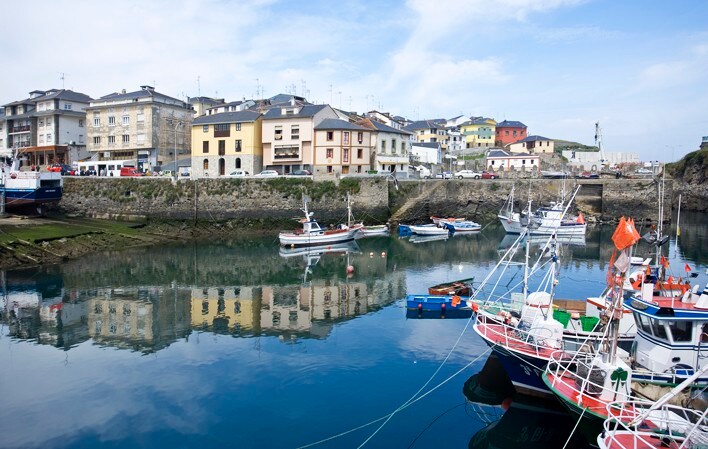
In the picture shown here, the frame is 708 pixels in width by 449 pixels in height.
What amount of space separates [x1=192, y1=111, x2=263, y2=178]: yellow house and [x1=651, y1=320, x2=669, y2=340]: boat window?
5348 cm

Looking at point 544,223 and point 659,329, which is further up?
point 544,223

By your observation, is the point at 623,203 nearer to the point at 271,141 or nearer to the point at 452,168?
the point at 452,168

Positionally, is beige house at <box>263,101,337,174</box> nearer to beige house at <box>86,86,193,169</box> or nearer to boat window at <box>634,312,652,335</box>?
beige house at <box>86,86,193,169</box>

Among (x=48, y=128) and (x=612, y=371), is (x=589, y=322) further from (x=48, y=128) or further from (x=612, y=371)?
(x=48, y=128)

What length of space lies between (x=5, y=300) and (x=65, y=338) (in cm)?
813

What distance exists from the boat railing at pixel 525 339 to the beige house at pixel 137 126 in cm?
5948

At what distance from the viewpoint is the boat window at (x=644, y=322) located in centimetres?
1501

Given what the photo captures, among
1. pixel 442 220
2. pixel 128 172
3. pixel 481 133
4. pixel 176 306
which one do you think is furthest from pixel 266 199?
pixel 481 133

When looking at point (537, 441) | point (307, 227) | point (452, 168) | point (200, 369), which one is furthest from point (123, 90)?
point (537, 441)

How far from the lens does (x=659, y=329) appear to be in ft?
48.4

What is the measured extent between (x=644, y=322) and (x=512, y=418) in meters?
4.67

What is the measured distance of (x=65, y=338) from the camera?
76.1ft

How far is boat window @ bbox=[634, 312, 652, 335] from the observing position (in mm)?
15008

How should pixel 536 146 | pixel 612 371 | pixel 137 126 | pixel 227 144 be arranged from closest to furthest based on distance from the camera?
pixel 612 371
pixel 227 144
pixel 137 126
pixel 536 146
